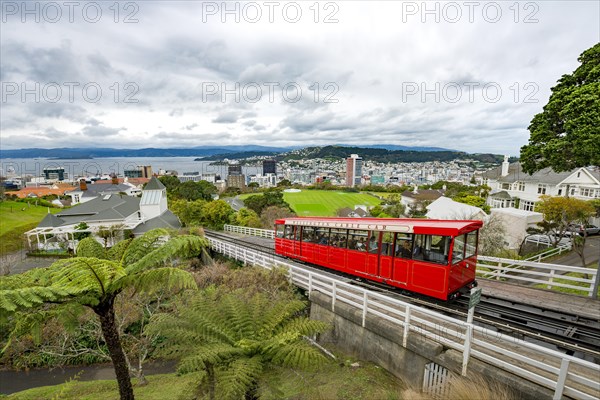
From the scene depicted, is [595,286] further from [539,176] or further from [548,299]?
[539,176]

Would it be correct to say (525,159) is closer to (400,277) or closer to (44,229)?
(400,277)

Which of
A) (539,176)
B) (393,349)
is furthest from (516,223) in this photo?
(393,349)

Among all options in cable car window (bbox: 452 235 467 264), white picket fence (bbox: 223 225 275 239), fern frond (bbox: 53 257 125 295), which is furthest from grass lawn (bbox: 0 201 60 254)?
cable car window (bbox: 452 235 467 264)

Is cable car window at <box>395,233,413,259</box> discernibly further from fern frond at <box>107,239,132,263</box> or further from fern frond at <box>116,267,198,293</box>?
fern frond at <box>107,239,132,263</box>

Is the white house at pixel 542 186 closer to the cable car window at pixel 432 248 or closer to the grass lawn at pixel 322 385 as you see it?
the cable car window at pixel 432 248

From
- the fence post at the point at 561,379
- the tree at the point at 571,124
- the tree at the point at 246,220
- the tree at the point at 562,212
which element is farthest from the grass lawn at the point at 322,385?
the tree at the point at 246,220

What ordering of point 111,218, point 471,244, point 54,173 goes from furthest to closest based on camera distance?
point 54,173 < point 111,218 < point 471,244
